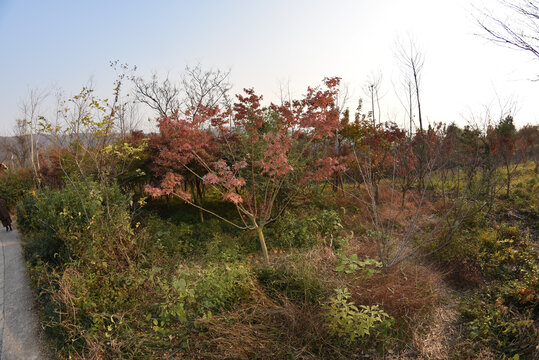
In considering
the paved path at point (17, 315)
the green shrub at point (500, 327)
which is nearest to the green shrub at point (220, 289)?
the paved path at point (17, 315)

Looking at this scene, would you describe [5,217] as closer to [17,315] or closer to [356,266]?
[17,315]

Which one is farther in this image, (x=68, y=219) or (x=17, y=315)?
(x=68, y=219)

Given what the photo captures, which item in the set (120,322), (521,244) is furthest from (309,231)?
(120,322)

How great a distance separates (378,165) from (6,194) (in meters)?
12.3

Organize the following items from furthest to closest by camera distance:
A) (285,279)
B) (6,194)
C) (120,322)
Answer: (6,194), (285,279), (120,322)

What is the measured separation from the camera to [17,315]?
12.3 feet

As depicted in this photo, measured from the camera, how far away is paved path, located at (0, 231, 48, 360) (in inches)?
124

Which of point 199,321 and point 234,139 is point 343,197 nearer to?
point 234,139

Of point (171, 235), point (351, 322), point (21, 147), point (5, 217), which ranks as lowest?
point (351, 322)

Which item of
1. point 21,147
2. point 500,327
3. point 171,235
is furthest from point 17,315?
point 21,147

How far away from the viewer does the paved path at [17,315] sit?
316 cm

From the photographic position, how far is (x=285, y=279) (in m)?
3.78

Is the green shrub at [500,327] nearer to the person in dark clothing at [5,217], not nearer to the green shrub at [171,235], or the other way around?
the green shrub at [171,235]

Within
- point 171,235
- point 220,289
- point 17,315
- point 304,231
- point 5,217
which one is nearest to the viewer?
point 220,289
